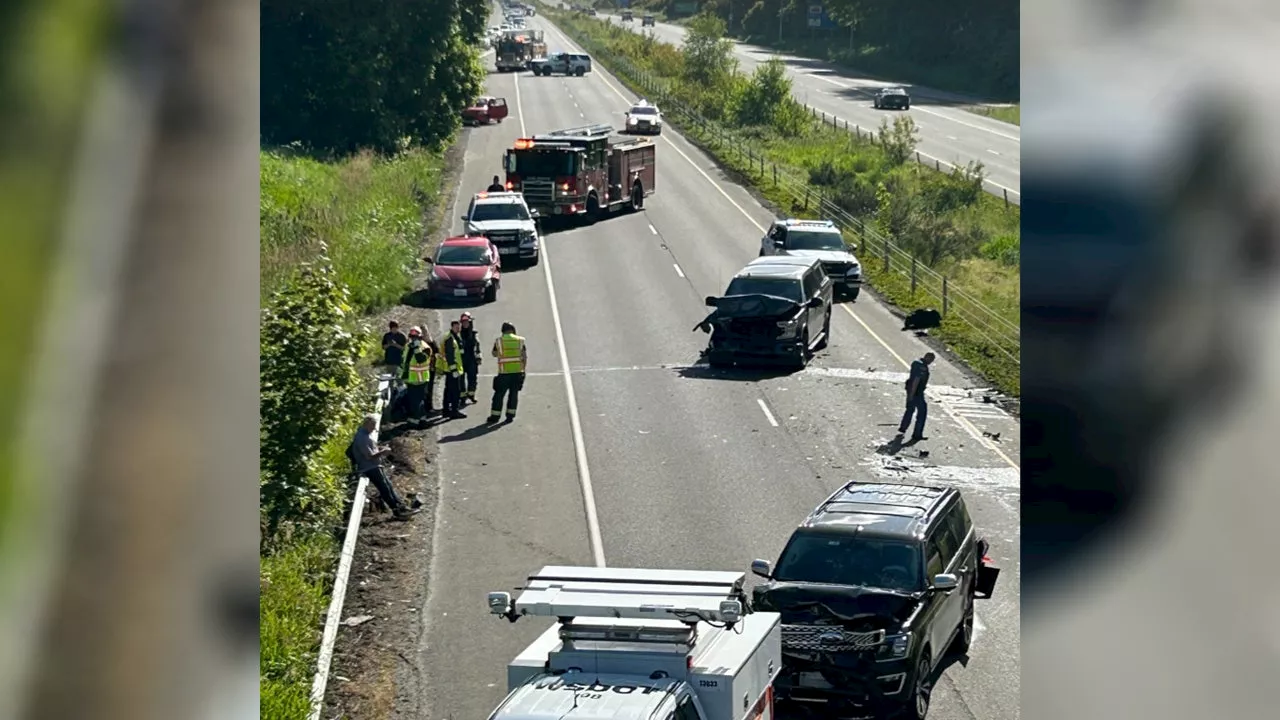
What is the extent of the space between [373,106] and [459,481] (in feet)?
117

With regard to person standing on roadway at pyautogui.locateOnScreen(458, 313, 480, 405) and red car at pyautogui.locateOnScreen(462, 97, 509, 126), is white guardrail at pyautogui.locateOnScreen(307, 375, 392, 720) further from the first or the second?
red car at pyautogui.locateOnScreen(462, 97, 509, 126)

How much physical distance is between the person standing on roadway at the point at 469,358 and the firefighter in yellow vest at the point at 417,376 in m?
1.31

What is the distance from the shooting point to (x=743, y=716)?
891 cm

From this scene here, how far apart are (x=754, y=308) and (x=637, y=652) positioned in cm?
1832

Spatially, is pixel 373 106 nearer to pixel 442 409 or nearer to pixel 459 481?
pixel 442 409

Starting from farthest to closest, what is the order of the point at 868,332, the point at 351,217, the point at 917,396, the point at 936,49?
the point at 936,49 → the point at 351,217 → the point at 868,332 → the point at 917,396

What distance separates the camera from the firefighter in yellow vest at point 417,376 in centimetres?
2273

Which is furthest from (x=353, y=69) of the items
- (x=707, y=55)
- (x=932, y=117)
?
(x=707, y=55)

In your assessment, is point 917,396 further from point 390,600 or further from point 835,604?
point 835,604

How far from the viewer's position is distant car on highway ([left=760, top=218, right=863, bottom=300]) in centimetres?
3388

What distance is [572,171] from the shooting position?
4256cm

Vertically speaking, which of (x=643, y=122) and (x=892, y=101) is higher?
(x=892, y=101)
